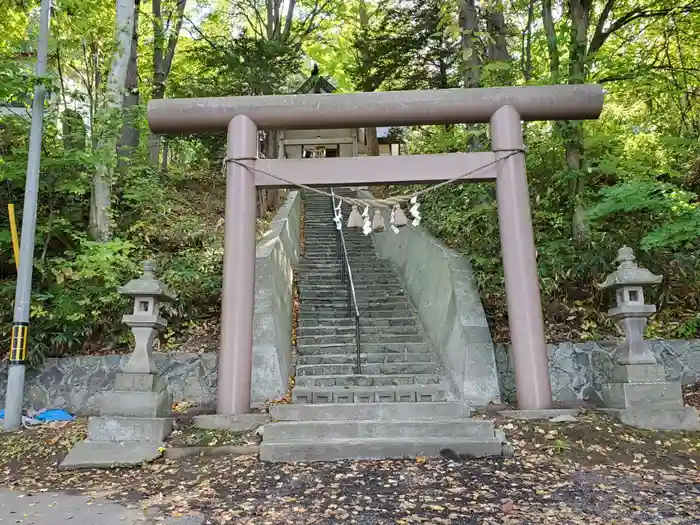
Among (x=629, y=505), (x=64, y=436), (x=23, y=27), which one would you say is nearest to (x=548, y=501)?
(x=629, y=505)

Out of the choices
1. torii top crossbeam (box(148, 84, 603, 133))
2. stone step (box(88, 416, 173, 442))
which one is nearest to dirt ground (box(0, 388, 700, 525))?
stone step (box(88, 416, 173, 442))

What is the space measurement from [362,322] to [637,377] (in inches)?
160

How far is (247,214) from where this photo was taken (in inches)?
242

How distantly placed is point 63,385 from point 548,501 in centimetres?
646

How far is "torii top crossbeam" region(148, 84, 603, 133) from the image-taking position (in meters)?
6.24

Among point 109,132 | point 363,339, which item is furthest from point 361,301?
point 109,132

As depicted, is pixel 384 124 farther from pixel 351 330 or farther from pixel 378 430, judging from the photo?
pixel 378 430

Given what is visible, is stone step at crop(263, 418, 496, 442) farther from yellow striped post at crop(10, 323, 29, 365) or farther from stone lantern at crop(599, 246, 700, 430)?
yellow striped post at crop(10, 323, 29, 365)

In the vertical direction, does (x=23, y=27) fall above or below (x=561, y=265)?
above

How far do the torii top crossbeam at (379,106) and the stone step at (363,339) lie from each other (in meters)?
3.33

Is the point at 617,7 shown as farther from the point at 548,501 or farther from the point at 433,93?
the point at 548,501

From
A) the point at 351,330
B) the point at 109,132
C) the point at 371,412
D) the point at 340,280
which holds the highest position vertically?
the point at 109,132

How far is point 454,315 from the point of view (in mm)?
7117

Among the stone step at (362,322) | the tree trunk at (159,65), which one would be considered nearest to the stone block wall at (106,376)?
the stone step at (362,322)
